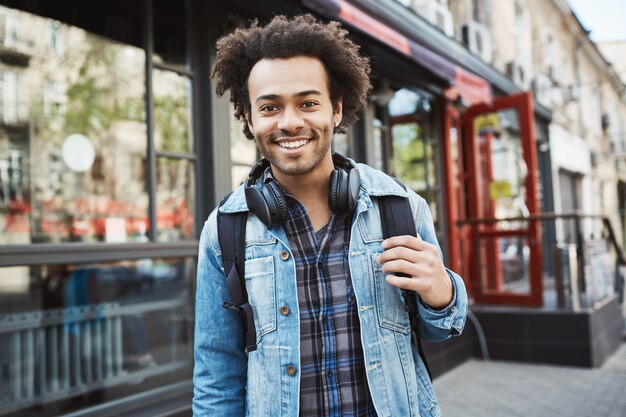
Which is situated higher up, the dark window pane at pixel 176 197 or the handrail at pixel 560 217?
the dark window pane at pixel 176 197

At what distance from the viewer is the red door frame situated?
6.43m

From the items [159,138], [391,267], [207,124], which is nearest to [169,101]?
[159,138]

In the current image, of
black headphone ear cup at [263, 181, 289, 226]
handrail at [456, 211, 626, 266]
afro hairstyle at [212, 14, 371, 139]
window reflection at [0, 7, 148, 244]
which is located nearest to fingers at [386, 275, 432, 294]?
black headphone ear cup at [263, 181, 289, 226]

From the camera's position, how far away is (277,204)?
151 centimetres

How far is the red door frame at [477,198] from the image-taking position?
6430 mm

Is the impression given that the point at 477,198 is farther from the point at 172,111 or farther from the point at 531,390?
the point at 172,111

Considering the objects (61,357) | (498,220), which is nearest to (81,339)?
(61,357)

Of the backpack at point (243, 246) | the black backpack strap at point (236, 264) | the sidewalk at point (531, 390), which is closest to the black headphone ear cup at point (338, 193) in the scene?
the backpack at point (243, 246)

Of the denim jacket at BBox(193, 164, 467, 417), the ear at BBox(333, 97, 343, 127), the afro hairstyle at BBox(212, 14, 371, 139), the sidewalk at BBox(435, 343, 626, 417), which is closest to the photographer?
the denim jacket at BBox(193, 164, 467, 417)

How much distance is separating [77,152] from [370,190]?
19.2 feet

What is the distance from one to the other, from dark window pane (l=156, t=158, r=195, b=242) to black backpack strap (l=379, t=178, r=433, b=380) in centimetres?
275

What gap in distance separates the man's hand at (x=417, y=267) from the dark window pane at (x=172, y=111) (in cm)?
302

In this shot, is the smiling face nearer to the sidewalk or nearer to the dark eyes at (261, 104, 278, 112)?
the dark eyes at (261, 104, 278, 112)

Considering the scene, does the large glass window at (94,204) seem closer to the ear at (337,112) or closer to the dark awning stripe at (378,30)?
the dark awning stripe at (378,30)
